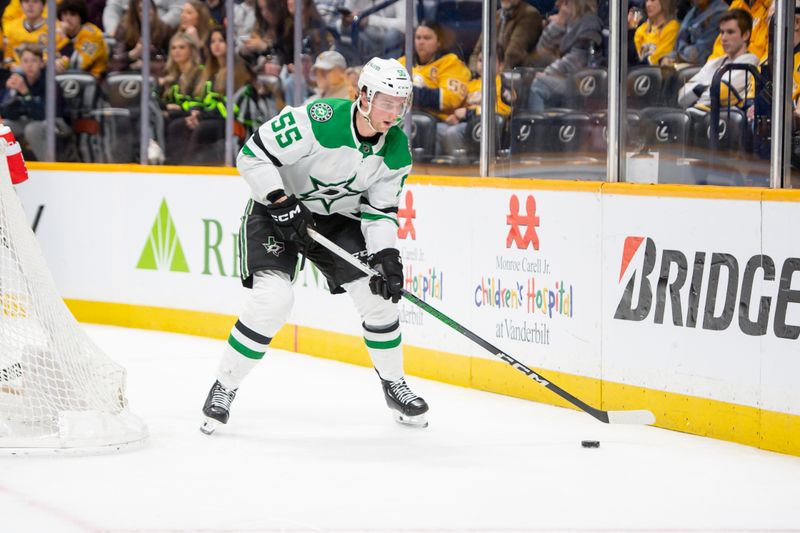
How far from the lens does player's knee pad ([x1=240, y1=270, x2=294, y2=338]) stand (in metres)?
4.15

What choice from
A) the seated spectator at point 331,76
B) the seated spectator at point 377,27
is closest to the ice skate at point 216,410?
the seated spectator at point 377,27

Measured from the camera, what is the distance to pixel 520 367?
13.5 feet

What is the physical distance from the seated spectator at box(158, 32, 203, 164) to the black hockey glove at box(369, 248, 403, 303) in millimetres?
3153

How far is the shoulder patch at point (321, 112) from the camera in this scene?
4156mm

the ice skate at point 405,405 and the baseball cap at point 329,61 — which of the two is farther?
the baseball cap at point 329,61

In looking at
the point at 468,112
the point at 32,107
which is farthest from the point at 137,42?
the point at 468,112

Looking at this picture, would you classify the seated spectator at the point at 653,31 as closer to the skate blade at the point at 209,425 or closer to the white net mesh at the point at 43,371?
the skate blade at the point at 209,425

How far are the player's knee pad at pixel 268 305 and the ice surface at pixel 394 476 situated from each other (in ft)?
1.17

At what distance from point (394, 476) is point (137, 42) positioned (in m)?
4.27

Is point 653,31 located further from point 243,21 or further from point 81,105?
point 81,105

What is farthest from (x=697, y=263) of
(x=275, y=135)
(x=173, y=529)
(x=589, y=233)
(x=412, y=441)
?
(x=173, y=529)

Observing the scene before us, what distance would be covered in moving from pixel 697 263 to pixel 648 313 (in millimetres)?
275

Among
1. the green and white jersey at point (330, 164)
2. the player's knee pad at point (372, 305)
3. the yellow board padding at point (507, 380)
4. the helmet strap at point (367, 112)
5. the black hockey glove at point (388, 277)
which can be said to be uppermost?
the helmet strap at point (367, 112)

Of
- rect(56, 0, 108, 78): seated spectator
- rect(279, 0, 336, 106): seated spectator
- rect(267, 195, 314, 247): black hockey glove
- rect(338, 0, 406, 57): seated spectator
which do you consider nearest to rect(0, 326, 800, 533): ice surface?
rect(267, 195, 314, 247): black hockey glove
